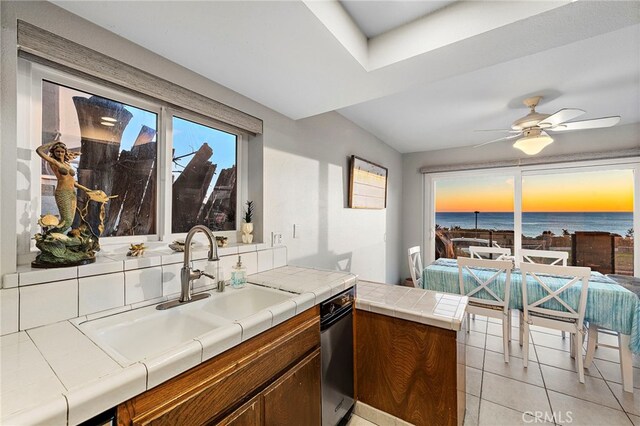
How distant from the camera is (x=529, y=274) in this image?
236cm

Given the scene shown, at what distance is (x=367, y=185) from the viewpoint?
3385 mm

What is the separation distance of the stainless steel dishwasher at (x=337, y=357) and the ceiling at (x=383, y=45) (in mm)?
1352

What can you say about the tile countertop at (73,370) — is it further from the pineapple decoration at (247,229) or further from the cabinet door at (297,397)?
the pineapple decoration at (247,229)

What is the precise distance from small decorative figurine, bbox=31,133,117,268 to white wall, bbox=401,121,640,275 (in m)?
4.32

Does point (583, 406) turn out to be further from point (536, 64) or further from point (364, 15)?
point (364, 15)

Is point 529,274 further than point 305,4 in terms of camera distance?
Yes

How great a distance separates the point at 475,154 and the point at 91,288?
464 centimetres

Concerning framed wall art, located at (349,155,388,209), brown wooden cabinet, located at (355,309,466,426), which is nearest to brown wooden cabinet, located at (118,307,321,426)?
brown wooden cabinet, located at (355,309,466,426)

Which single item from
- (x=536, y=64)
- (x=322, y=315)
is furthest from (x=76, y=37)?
(x=536, y=64)

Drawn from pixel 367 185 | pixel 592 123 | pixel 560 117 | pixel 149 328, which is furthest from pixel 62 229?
pixel 592 123

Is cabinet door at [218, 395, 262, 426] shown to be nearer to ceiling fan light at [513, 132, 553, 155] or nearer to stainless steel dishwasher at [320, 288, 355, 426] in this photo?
stainless steel dishwasher at [320, 288, 355, 426]

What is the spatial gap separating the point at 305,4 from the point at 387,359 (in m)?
1.86

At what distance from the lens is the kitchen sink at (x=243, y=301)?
140cm
